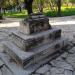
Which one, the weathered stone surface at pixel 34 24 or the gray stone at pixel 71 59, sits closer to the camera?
the gray stone at pixel 71 59

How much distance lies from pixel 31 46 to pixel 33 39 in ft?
0.64

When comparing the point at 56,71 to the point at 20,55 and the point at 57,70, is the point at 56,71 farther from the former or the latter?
the point at 20,55

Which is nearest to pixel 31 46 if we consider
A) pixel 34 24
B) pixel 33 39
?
pixel 33 39

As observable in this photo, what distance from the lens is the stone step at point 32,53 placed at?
13.0 ft

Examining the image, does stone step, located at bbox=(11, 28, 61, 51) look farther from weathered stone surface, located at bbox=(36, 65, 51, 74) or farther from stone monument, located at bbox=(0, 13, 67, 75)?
weathered stone surface, located at bbox=(36, 65, 51, 74)

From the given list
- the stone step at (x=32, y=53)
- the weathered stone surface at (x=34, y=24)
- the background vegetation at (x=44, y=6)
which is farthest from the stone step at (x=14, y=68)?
the background vegetation at (x=44, y=6)

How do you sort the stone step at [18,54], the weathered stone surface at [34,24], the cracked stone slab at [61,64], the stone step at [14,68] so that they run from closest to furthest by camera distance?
the stone step at [14,68], the stone step at [18,54], the cracked stone slab at [61,64], the weathered stone surface at [34,24]

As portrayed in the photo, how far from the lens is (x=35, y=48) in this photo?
14.4ft

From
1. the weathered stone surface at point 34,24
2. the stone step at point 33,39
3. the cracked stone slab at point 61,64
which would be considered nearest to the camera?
the cracked stone slab at point 61,64

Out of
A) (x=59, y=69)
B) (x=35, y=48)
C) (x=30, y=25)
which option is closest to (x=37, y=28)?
(x=30, y=25)

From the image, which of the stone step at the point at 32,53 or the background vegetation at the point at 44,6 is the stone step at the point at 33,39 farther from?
the background vegetation at the point at 44,6

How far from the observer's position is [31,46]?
4312 mm

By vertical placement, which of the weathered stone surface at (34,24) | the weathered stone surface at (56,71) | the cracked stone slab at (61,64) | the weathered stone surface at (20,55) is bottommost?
the weathered stone surface at (56,71)

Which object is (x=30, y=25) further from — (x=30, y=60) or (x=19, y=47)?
(x=30, y=60)
